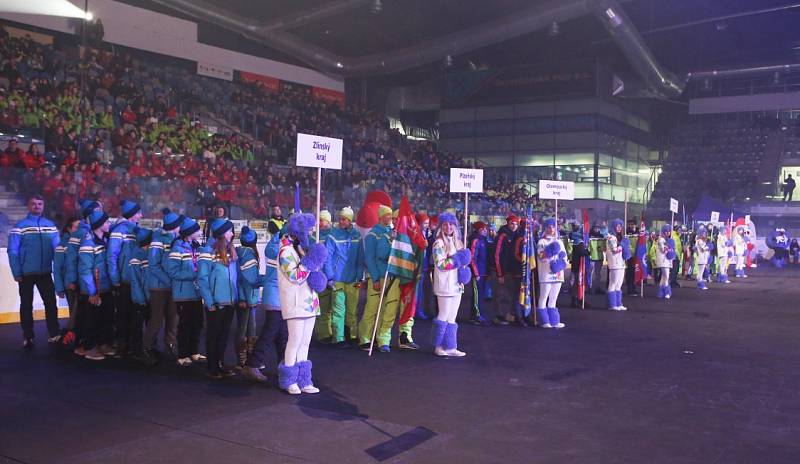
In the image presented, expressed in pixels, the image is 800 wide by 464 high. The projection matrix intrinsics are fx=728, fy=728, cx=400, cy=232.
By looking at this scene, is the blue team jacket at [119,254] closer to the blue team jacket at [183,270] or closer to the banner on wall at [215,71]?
the blue team jacket at [183,270]

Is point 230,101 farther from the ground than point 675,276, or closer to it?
farther from the ground

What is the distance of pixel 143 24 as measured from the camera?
2422 cm

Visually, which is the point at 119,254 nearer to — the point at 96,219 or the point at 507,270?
the point at 96,219

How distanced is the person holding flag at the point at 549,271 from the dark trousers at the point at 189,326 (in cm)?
552

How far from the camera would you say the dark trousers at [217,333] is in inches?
282

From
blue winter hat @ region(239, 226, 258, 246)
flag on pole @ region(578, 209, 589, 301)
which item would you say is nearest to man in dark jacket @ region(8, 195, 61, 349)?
blue winter hat @ region(239, 226, 258, 246)

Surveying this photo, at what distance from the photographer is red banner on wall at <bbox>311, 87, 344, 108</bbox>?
30941mm

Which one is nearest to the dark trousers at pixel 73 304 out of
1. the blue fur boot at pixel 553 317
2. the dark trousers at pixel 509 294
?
the dark trousers at pixel 509 294

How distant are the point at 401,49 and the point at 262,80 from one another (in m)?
5.75

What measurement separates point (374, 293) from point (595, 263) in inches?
374

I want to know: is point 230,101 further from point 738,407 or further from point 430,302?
point 738,407

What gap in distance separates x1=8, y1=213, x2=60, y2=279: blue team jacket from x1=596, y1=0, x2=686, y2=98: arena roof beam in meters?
18.6

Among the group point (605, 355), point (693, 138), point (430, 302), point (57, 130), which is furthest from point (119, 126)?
point (693, 138)

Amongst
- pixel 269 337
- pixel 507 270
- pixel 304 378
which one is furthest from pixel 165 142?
pixel 304 378
